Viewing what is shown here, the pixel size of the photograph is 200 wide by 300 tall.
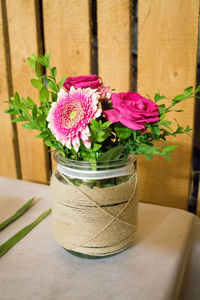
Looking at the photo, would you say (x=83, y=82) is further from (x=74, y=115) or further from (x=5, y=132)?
(x=5, y=132)

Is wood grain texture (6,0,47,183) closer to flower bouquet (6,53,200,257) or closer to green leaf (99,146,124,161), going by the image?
flower bouquet (6,53,200,257)

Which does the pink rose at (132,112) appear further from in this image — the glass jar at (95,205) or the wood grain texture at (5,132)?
the wood grain texture at (5,132)

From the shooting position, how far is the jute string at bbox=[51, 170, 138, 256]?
21.1 inches

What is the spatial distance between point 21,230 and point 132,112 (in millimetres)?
442

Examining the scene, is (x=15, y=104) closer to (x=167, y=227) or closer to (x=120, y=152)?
(x=120, y=152)

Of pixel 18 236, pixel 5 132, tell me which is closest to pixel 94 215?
pixel 18 236

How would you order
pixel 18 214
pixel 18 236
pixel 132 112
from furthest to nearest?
pixel 18 214, pixel 18 236, pixel 132 112

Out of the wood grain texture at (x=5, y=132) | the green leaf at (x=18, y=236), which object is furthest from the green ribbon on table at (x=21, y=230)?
the wood grain texture at (x=5, y=132)

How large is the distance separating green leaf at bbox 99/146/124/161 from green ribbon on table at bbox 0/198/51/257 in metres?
0.31

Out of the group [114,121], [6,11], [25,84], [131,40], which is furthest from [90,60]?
[114,121]

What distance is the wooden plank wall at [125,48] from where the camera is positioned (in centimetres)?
82

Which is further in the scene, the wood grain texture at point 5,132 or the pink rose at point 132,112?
the wood grain texture at point 5,132

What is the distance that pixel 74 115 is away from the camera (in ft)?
1.59

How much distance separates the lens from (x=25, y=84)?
110cm
